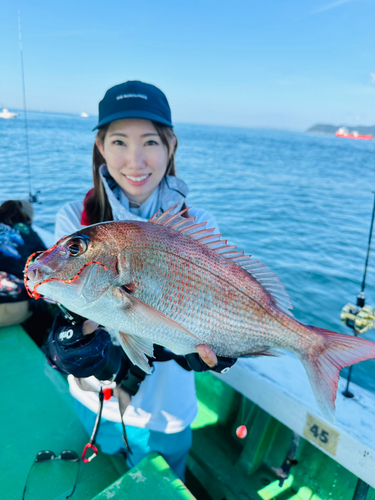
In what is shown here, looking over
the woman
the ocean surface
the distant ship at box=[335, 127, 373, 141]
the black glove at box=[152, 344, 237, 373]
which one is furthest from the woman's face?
the distant ship at box=[335, 127, 373, 141]

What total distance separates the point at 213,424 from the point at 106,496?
1.28m

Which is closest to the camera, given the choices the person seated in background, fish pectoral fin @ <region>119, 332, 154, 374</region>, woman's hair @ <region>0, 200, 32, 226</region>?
fish pectoral fin @ <region>119, 332, 154, 374</region>

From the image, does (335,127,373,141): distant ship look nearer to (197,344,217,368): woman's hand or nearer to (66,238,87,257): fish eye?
(197,344,217,368): woman's hand

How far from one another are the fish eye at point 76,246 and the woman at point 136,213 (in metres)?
0.58

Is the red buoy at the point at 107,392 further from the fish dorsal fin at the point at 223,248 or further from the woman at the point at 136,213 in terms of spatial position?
the fish dorsal fin at the point at 223,248

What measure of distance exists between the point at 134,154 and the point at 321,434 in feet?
6.01

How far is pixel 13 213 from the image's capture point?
3.26m

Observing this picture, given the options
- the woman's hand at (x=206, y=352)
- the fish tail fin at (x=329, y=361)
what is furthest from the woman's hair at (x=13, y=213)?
the fish tail fin at (x=329, y=361)

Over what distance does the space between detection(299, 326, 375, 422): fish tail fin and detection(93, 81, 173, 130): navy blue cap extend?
1.25 meters

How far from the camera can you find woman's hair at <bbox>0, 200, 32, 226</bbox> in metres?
3.19

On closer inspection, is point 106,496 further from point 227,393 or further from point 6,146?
point 6,146

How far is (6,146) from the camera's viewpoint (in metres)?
17.6

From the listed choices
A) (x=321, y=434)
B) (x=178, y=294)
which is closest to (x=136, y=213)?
(x=178, y=294)

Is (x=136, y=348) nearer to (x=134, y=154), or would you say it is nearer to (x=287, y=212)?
(x=134, y=154)
